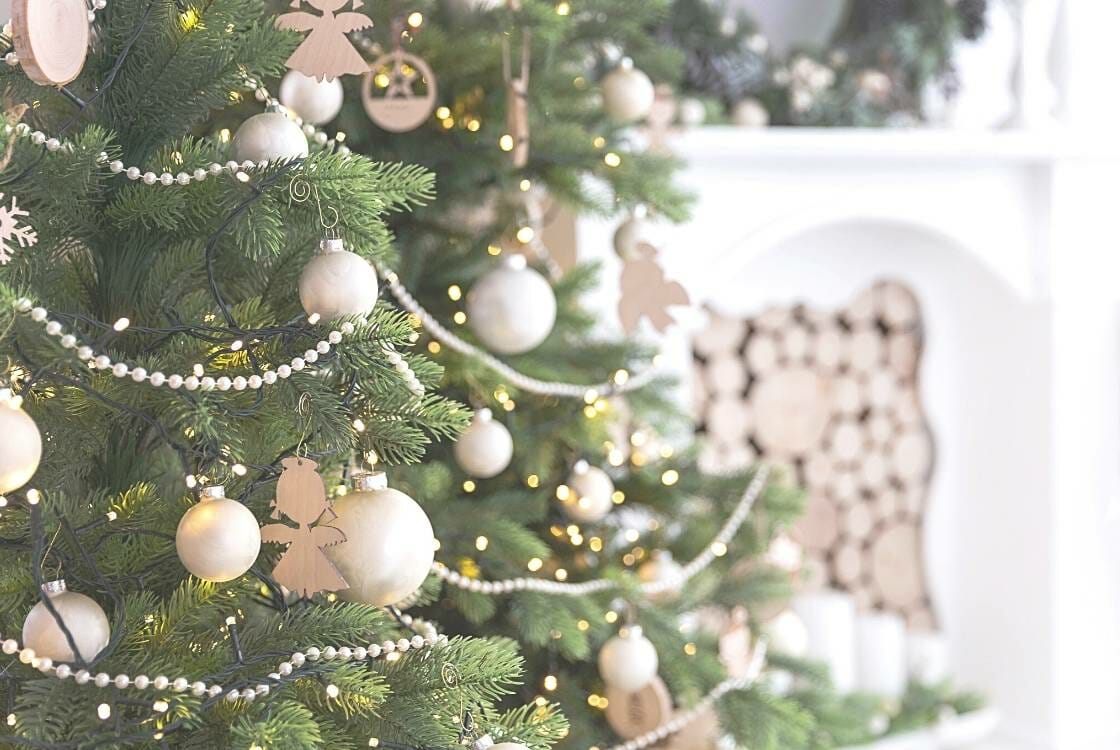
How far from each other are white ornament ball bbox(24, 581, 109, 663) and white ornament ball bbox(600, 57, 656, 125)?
75cm

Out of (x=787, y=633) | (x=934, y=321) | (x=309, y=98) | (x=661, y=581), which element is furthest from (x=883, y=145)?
(x=309, y=98)

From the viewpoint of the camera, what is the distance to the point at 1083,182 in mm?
2043

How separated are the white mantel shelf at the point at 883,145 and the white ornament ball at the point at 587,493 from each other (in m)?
0.54

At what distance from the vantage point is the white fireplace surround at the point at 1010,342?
1951mm

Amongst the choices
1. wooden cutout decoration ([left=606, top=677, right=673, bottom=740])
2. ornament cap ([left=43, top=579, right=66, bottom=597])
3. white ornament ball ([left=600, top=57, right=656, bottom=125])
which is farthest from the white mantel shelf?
ornament cap ([left=43, top=579, right=66, bottom=597])

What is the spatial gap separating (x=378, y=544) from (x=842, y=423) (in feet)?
5.44

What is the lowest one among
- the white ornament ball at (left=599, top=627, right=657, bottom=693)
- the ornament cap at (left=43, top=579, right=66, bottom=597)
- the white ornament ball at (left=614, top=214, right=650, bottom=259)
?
the white ornament ball at (left=599, top=627, right=657, bottom=693)

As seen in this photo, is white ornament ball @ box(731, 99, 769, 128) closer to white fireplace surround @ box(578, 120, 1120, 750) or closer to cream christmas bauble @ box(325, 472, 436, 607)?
white fireplace surround @ box(578, 120, 1120, 750)

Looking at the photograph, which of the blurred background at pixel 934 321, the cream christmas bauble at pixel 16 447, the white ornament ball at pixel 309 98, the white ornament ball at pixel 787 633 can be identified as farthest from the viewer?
the blurred background at pixel 934 321

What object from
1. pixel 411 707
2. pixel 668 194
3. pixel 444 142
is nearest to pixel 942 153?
pixel 668 194

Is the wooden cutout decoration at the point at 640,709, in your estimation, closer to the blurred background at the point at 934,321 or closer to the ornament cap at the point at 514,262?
the ornament cap at the point at 514,262

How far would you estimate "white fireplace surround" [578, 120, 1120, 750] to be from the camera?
76.8 inches

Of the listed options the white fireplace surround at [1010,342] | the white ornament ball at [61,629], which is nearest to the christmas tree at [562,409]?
the white ornament ball at [61,629]

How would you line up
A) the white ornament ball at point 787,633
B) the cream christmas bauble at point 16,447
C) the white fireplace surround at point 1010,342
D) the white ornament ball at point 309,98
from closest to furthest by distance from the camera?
the cream christmas bauble at point 16,447, the white ornament ball at point 309,98, the white ornament ball at point 787,633, the white fireplace surround at point 1010,342
